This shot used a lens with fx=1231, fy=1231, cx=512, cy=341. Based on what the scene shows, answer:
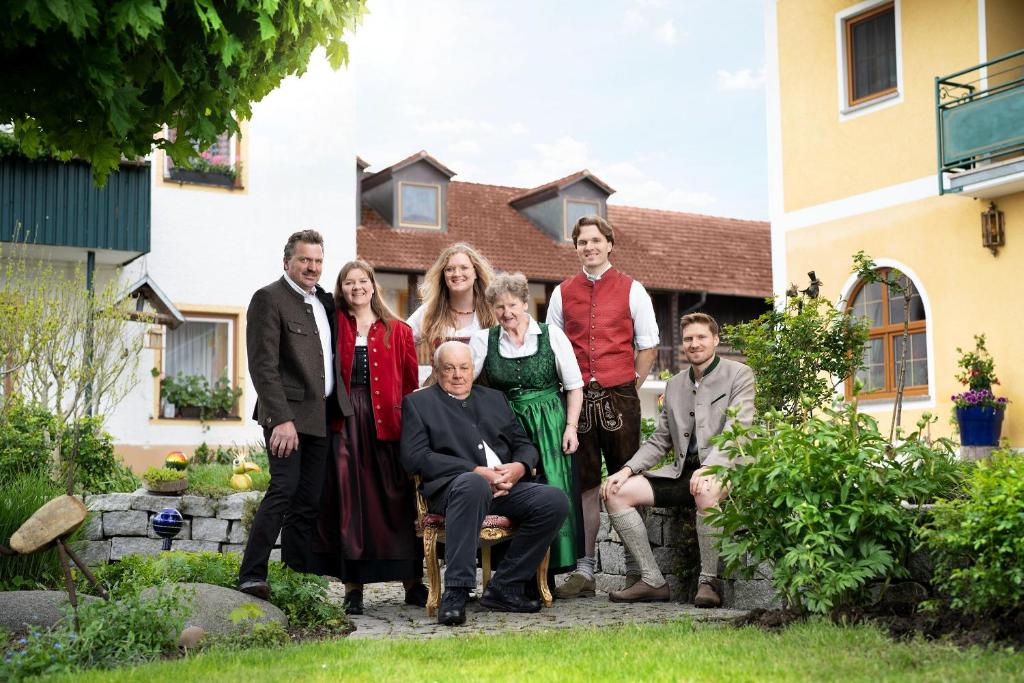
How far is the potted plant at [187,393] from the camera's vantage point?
57.8 feet

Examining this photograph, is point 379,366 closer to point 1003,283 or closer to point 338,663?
point 338,663

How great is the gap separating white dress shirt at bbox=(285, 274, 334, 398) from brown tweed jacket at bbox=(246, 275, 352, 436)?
0.9 inches

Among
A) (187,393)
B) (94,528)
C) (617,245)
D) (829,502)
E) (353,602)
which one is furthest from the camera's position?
(617,245)

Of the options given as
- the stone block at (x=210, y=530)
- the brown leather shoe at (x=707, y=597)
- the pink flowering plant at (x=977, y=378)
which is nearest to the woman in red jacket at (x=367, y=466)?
the brown leather shoe at (x=707, y=597)

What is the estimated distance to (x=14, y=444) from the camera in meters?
10.5

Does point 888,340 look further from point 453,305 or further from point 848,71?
point 453,305

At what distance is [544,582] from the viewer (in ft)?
23.0

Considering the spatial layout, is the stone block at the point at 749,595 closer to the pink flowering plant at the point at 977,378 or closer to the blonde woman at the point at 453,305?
the blonde woman at the point at 453,305

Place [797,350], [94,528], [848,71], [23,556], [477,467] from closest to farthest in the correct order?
1. [477,467]
2. [23,556]
3. [94,528]
4. [797,350]
5. [848,71]

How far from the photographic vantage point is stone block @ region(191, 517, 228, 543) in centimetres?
1052

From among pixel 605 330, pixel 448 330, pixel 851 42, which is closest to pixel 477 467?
pixel 448 330

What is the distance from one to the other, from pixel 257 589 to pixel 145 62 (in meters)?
2.73

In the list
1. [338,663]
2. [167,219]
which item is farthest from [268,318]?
[167,219]

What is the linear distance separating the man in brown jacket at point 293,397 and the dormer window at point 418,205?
17.5 m
